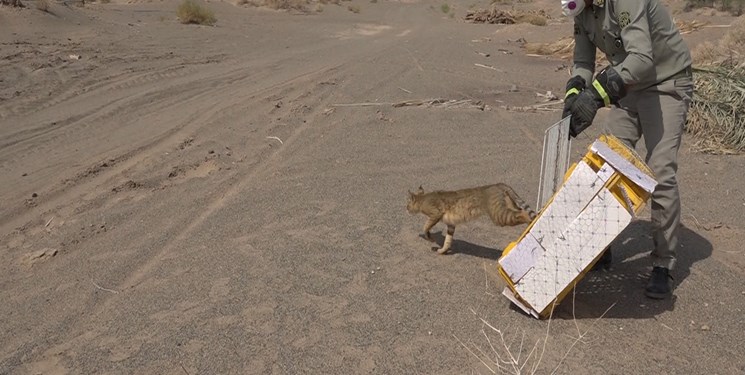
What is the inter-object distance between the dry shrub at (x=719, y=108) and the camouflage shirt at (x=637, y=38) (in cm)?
459

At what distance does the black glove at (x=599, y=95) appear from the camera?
13.3 ft

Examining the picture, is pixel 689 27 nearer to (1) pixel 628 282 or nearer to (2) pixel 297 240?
(1) pixel 628 282

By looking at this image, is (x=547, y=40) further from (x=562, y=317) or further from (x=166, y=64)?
(x=562, y=317)

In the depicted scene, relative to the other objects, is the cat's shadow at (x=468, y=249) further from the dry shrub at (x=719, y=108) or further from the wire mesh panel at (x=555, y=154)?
the dry shrub at (x=719, y=108)

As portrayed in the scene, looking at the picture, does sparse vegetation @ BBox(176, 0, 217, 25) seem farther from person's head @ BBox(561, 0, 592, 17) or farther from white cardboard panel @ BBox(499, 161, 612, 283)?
white cardboard panel @ BBox(499, 161, 612, 283)

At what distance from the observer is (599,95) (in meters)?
4.11

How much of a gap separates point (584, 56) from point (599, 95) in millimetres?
952

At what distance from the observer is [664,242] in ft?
14.9

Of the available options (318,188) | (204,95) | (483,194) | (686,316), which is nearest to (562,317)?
(686,316)

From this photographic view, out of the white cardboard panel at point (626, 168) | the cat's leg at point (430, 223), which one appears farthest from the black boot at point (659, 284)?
the cat's leg at point (430, 223)

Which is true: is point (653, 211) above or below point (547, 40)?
above

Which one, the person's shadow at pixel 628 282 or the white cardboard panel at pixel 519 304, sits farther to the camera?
the person's shadow at pixel 628 282

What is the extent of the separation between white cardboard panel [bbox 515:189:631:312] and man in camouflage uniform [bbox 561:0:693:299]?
69 centimetres

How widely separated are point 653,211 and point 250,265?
3.10 meters
